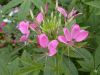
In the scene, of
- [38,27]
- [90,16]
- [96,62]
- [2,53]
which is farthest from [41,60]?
[90,16]

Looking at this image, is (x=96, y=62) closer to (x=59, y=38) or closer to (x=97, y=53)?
(x=97, y=53)

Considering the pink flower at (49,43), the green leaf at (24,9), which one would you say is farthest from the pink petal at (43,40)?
the green leaf at (24,9)

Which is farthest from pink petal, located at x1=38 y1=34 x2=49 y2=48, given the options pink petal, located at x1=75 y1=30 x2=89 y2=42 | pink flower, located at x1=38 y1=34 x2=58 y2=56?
pink petal, located at x1=75 y1=30 x2=89 y2=42

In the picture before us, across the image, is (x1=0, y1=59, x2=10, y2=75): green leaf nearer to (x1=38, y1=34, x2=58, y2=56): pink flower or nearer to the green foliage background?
the green foliage background

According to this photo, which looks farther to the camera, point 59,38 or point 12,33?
point 12,33

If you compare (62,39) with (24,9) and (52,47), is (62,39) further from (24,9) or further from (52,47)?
(24,9)

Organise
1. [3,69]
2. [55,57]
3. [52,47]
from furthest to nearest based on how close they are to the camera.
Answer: [3,69] < [55,57] < [52,47]

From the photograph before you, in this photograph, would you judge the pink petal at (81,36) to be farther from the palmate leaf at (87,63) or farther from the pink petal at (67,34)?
the palmate leaf at (87,63)

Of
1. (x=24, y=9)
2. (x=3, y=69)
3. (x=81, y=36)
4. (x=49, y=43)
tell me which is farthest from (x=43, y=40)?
(x=24, y=9)
